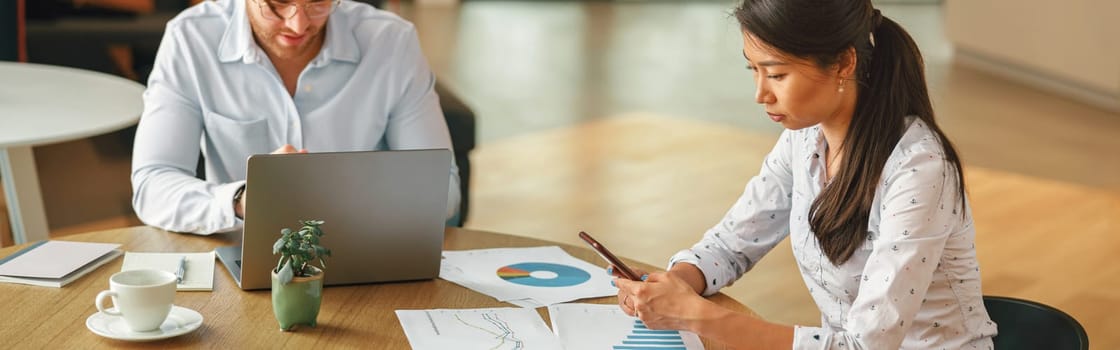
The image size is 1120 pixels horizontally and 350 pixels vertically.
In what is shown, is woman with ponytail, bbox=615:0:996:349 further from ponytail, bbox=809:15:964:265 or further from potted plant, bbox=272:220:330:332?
potted plant, bbox=272:220:330:332

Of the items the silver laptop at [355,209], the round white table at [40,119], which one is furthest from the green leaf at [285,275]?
the round white table at [40,119]

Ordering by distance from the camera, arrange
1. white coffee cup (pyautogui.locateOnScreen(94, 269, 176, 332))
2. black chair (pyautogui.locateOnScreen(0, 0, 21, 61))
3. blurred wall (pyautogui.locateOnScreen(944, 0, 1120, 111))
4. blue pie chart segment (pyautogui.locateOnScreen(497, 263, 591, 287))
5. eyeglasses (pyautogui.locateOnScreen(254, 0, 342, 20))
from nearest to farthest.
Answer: white coffee cup (pyautogui.locateOnScreen(94, 269, 176, 332)), blue pie chart segment (pyautogui.locateOnScreen(497, 263, 591, 287)), eyeglasses (pyautogui.locateOnScreen(254, 0, 342, 20)), black chair (pyautogui.locateOnScreen(0, 0, 21, 61)), blurred wall (pyautogui.locateOnScreen(944, 0, 1120, 111))

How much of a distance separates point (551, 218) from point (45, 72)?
1768 millimetres

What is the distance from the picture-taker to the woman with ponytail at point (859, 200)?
4.78ft

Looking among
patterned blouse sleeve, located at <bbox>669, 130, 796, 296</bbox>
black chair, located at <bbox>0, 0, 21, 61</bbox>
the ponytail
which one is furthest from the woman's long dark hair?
black chair, located at <bbox>0, 0, 21, 61</bbox>

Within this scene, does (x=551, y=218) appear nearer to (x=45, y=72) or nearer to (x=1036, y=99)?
(x=45, y=72)

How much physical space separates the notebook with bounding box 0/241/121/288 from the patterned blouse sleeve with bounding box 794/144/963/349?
933mm

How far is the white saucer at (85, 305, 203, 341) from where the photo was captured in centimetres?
142

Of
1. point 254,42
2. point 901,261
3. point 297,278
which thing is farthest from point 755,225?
point 254,42

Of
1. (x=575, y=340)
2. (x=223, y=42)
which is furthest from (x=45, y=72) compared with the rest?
(x=575, y=340)

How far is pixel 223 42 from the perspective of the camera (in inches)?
84.2

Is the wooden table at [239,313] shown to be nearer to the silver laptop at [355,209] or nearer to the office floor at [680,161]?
the silver laptop at [355,209]

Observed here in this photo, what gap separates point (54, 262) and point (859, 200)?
1.06 m

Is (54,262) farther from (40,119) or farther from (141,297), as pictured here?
(40,119)
